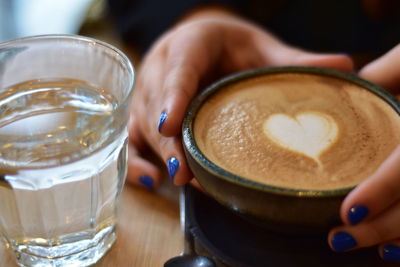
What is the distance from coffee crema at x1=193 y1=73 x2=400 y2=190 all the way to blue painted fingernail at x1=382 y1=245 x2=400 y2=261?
100 millimetres

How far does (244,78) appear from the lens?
31.0 inches

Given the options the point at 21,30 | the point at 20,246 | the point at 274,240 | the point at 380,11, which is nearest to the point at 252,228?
the point at 274,240

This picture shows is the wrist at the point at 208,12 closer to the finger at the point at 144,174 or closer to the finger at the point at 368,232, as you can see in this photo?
the finger at the point at 144,174

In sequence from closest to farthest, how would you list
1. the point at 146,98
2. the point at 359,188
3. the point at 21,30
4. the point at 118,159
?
1. the point at 359,188
2. the point at 118,159
3. the point at 146,98
4. the point at 21,30

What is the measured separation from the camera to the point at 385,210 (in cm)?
61

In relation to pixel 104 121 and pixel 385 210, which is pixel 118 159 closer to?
pixel 104 121

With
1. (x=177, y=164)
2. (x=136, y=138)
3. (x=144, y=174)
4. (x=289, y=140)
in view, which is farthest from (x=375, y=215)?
(x=136, y=138)

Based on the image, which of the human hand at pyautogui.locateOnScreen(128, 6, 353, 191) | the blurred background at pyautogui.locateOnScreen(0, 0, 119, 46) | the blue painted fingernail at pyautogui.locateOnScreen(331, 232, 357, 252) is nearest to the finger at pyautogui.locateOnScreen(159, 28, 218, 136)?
the human hand at pyautogui.locateOnScreen(128, 6, 353, 191)

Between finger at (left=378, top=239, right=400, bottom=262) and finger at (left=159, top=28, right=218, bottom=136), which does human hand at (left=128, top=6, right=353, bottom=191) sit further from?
finger at (left=378, top=239, right=400, bottom=262)

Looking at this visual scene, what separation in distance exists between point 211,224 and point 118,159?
15cm

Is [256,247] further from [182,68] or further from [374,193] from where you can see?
[182,68]

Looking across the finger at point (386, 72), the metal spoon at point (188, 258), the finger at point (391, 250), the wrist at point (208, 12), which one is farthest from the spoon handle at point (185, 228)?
the wrist at point (208, 12)

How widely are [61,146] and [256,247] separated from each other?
0.89 ft

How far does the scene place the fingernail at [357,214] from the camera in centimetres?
55
